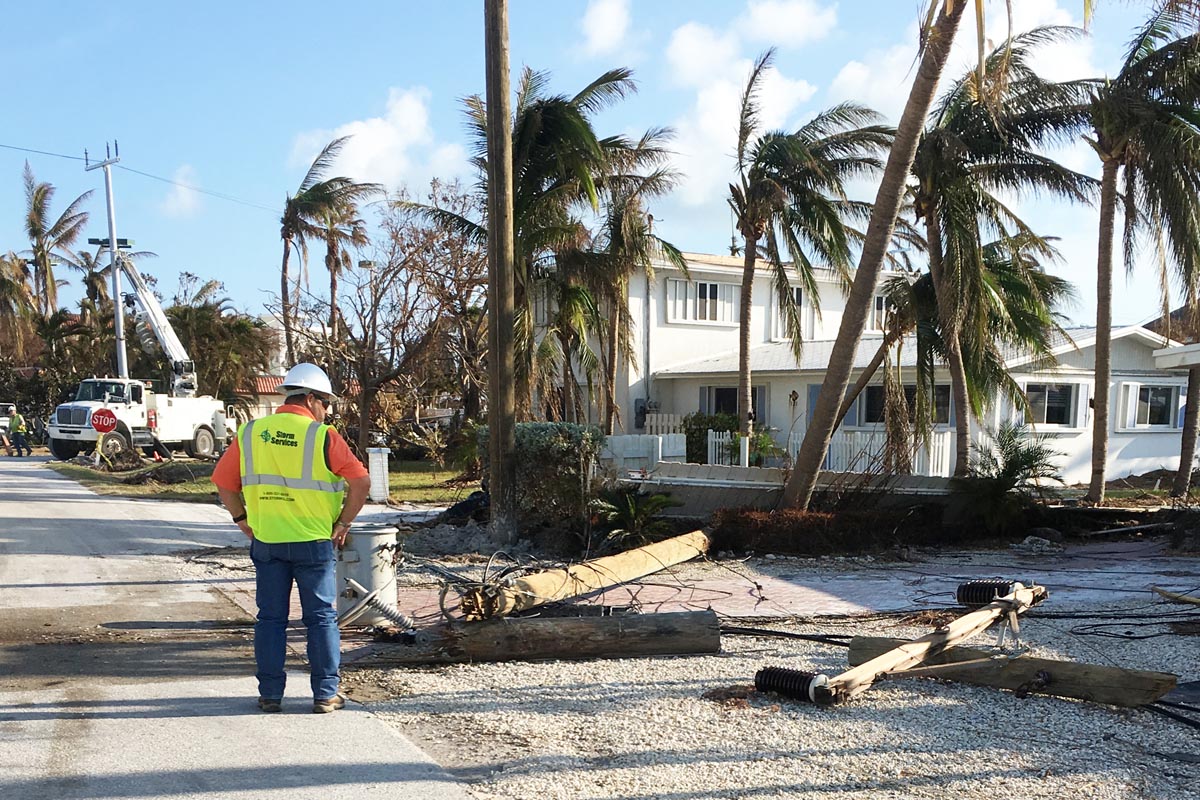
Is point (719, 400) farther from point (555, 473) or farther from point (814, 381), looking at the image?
point (555, 473)

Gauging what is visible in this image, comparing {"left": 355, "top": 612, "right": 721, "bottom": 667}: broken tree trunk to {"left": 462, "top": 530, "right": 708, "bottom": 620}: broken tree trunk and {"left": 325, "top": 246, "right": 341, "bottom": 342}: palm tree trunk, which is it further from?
{"left": 325, "top": 246, "right": 341, "bottom": 342}: palm tree trunk

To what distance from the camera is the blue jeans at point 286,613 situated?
5.60 metres

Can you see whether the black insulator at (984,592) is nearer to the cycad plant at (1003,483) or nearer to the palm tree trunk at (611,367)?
the cycad plant at (1003,483)

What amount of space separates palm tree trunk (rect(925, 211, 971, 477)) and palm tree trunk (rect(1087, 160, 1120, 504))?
2093mm

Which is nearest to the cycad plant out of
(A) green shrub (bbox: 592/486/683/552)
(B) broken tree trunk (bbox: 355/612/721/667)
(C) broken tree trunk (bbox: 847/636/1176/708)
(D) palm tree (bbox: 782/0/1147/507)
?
(D) palm tree (bbox: 782/0/1147/507)

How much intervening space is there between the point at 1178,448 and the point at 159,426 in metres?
28.1

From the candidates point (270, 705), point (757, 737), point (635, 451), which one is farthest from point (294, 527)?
point (635, 451)

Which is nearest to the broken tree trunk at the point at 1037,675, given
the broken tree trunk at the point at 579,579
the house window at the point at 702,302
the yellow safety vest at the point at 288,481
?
the broken tree trunk at the point at 579,579

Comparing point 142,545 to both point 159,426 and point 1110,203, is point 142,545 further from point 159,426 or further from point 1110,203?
point 159,426

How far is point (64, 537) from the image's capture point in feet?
41.9

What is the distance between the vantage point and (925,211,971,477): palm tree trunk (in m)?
14.4

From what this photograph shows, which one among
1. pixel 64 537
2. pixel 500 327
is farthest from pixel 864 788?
pixel 64 537

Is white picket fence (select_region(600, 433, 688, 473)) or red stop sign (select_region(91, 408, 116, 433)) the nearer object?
white picket fence (select_region(600, 433, 688, 473))

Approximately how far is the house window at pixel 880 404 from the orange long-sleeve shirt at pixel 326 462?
736 inches
